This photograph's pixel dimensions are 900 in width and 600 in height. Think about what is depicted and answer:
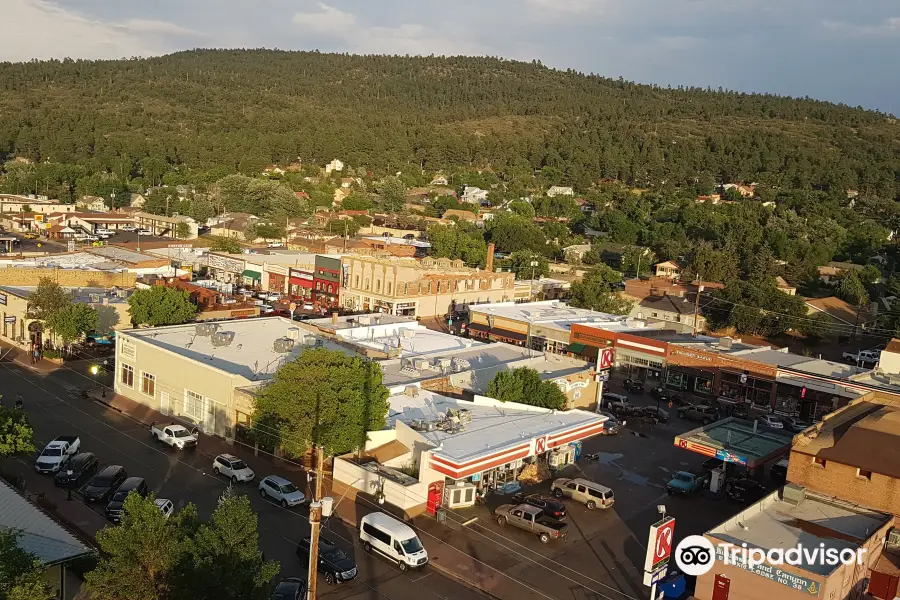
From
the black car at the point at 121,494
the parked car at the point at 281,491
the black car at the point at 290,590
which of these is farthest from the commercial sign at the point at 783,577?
the black car at the point at 121,494

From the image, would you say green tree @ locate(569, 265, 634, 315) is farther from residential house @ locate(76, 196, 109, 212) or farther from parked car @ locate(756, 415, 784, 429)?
residential house @ locate(76, 196, 109, 212)

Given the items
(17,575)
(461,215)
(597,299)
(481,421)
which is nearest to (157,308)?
(481,421)

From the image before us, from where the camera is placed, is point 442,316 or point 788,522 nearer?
point 788,522

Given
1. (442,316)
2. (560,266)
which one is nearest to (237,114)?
(560,266)

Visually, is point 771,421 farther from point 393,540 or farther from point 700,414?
point 393,540

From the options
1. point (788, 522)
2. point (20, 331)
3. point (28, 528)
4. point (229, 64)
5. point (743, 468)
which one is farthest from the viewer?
point (229, 64)

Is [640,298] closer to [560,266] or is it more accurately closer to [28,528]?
[560,266]

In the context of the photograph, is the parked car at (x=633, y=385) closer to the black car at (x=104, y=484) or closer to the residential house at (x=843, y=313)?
the residential house at (x=843, y=313)

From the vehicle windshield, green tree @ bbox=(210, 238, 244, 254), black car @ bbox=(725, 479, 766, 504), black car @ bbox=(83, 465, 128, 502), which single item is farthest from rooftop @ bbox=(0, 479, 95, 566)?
green tree @ bbox=(210, 238, 244, 254)
